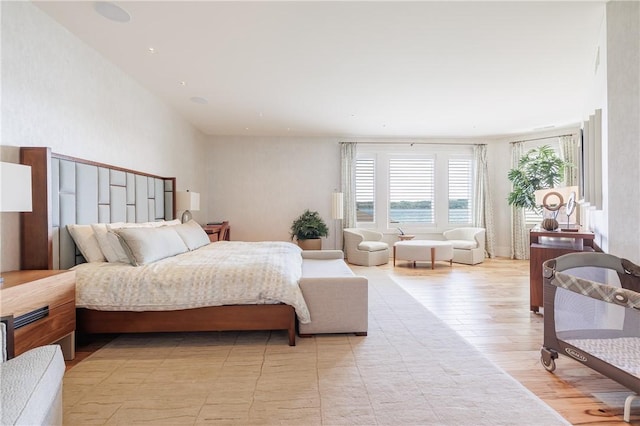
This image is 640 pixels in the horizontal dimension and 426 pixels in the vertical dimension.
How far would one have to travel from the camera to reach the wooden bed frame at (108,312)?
2434mm

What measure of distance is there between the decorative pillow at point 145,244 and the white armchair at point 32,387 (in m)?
1.34

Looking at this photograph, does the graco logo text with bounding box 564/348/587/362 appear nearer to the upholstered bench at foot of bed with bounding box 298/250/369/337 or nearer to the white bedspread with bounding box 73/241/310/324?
the upholstered bench at foot of bed with bounding box 298/250/369/337

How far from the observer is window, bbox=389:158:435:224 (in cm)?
731

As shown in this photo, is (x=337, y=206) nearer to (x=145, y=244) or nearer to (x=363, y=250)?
(x=363, y=250)

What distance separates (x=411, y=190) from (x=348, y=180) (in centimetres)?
156

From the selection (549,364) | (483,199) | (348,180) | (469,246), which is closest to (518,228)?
(483,199)

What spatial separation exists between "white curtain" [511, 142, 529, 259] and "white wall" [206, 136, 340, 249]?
4062mm

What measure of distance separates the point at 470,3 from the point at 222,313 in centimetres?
322

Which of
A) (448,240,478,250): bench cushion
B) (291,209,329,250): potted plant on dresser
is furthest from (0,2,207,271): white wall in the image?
(448,240,478,250): bench cushion

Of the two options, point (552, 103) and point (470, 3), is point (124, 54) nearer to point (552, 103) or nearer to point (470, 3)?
point (470, 3)

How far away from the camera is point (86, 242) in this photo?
9.42ft

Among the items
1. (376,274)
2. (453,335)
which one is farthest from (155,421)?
(376,274)

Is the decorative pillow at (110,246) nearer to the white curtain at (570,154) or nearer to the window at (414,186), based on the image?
the window at (414,186)

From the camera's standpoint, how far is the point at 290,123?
590 centimetres
